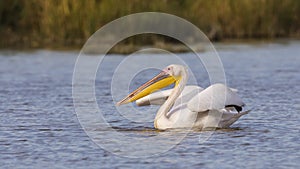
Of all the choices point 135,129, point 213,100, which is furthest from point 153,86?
point 213,100

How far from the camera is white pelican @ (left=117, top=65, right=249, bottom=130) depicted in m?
9.19

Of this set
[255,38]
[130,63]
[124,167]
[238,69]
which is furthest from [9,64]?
[124,167]

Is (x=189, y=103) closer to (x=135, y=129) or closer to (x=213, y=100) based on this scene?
(x=213, y=100)

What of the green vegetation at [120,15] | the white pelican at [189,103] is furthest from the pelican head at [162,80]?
the green vegetation at [120,15]

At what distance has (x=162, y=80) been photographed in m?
10.3

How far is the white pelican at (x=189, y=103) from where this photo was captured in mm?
9188

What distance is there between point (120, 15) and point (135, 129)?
42.3 ft

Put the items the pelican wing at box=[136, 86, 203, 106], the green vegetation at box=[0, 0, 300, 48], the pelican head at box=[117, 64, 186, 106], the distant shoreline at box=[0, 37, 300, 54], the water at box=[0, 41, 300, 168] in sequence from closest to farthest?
the water at box=[0, 41, 300, 168]
the pelican head at box=[117, 64, 186, 106]
the pelican wing at box=[136, 86, 203, 106]
the distant shoreline at box=[0, 37, 300, 54]
the green vegetation at box=[0, 0, 300, 48]

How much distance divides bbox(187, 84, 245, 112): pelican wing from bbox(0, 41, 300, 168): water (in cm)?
32

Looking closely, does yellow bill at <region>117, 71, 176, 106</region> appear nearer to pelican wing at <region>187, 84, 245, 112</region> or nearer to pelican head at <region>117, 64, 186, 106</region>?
pelican head at <region>117, 64, 186, 106</region>

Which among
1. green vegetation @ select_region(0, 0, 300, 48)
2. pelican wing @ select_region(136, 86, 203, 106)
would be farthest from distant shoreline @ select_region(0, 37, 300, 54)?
pelican wing @ select_region(136, 86, 203, 106)

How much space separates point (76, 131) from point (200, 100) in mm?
1528

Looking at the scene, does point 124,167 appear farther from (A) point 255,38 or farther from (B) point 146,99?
(A) point 255,38

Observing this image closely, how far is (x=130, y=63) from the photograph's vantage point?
61.5 feet
